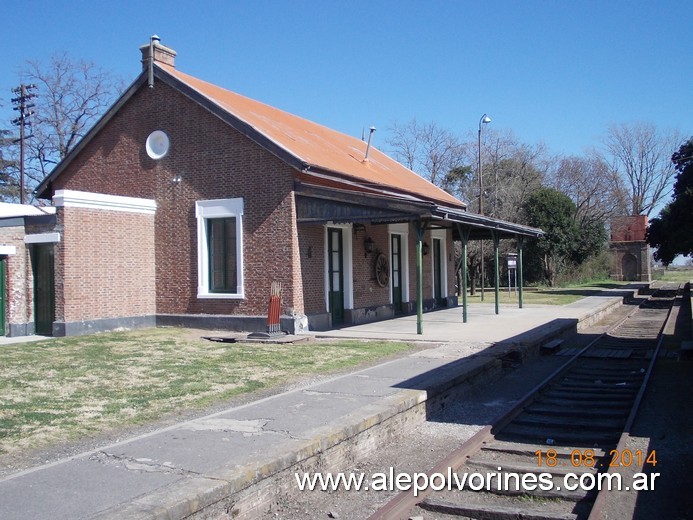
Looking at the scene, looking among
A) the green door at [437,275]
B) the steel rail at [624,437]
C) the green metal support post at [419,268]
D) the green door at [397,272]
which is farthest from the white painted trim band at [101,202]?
the steel rail at [624,437]

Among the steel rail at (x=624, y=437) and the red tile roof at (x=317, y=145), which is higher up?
the red tile roof at (x=317, y=145)

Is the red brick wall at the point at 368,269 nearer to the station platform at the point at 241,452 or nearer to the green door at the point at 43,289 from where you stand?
the station platform at the point at 241,452

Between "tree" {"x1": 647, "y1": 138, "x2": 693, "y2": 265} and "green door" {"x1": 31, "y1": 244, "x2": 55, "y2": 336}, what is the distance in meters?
25.4

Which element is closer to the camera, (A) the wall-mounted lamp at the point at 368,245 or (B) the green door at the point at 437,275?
(A) the wall-mounted lamp at the point at 368,245

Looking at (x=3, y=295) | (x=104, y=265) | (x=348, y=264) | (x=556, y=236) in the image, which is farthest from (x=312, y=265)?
(x=556, y=236)

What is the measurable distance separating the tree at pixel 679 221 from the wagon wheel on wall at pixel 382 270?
53.7 feet

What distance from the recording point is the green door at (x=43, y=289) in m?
15.8

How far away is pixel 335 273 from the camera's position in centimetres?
1783

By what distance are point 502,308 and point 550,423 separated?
16370 mm

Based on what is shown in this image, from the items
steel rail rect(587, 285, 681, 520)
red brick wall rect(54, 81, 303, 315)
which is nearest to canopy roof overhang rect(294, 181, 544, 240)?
red brick wall rect(54, 81, 303, 315)

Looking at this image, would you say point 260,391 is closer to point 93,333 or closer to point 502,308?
point 93,333

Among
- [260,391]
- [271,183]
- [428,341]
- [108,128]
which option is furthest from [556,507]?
[108,128]

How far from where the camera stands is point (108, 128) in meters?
18.4
